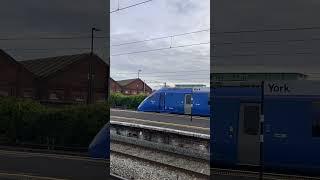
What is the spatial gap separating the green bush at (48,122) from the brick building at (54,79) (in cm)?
11

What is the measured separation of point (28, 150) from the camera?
6.25m

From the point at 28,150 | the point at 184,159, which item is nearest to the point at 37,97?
the point at 28,150

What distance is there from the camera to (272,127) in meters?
9.54

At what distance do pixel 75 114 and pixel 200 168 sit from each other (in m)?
3.19

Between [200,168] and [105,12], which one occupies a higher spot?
[105,12]

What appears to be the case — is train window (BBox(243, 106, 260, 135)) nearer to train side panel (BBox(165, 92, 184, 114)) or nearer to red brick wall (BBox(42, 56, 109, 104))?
red brick wall (BBox(42, 56, 109, 104))

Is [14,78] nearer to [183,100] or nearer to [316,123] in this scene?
[183,100]

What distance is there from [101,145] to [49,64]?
1141mm

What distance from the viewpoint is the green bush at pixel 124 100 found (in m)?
4.07

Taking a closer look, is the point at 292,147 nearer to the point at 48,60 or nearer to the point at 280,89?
the point at 280,89

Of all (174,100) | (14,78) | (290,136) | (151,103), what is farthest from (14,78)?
(290,136)

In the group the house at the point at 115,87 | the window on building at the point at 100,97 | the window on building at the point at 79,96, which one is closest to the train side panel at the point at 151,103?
the house at the point at 115,87

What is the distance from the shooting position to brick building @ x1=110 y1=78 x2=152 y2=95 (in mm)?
3619

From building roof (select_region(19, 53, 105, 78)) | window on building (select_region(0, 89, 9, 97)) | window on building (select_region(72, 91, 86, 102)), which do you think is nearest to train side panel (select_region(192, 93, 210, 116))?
building roof (select_region(19, 53, 105, 78))
